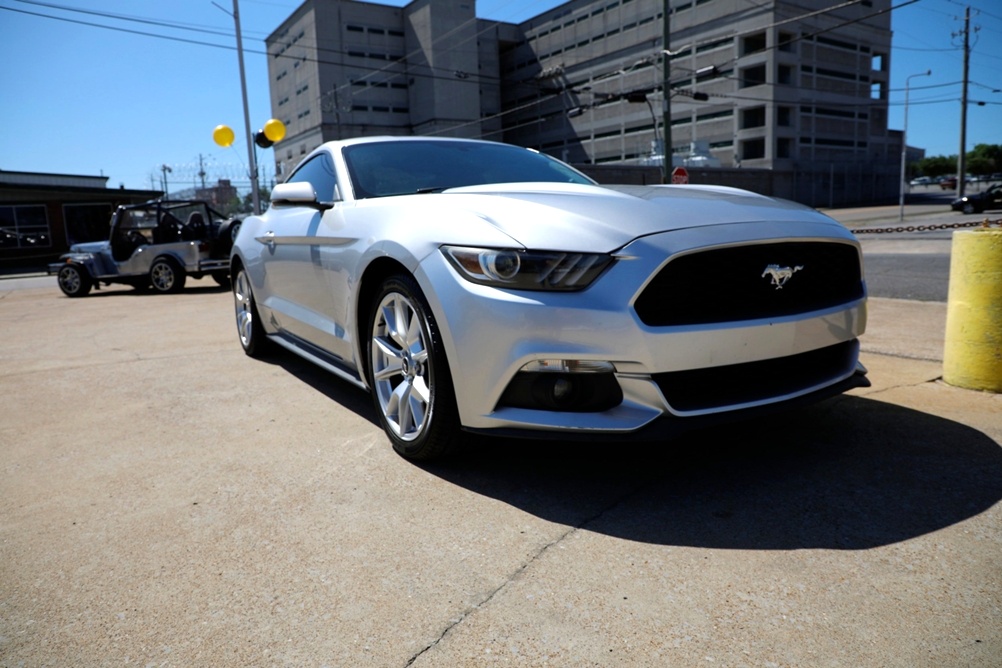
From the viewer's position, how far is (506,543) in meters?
2.35

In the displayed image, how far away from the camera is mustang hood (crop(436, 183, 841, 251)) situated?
99.5 inches

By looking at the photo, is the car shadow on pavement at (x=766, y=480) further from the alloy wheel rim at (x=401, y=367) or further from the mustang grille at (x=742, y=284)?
the mustang grille at (x=742, y=284)

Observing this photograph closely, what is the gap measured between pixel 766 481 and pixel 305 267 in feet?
8.66

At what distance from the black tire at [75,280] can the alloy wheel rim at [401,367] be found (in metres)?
12.2

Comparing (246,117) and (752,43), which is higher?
(752,43)

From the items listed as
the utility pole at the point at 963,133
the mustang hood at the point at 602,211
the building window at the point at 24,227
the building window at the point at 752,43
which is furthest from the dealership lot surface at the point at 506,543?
the building window at the point at 752,43

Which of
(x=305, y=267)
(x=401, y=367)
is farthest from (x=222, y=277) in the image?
(x=401, y=367)

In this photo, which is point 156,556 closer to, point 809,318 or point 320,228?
point 320,228

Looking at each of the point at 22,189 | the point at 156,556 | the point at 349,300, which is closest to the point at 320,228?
the point at 349,300

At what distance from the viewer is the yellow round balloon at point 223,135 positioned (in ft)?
70.9

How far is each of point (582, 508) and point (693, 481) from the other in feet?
1.59

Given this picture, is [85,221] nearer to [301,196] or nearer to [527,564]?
[301,196]

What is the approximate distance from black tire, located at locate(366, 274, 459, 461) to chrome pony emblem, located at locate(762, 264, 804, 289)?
1.25 m

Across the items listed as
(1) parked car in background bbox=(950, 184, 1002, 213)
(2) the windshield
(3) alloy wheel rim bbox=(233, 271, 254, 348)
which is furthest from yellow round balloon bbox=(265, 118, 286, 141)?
(1) parked car in background bbox=(950, 184, 1002, 213)
